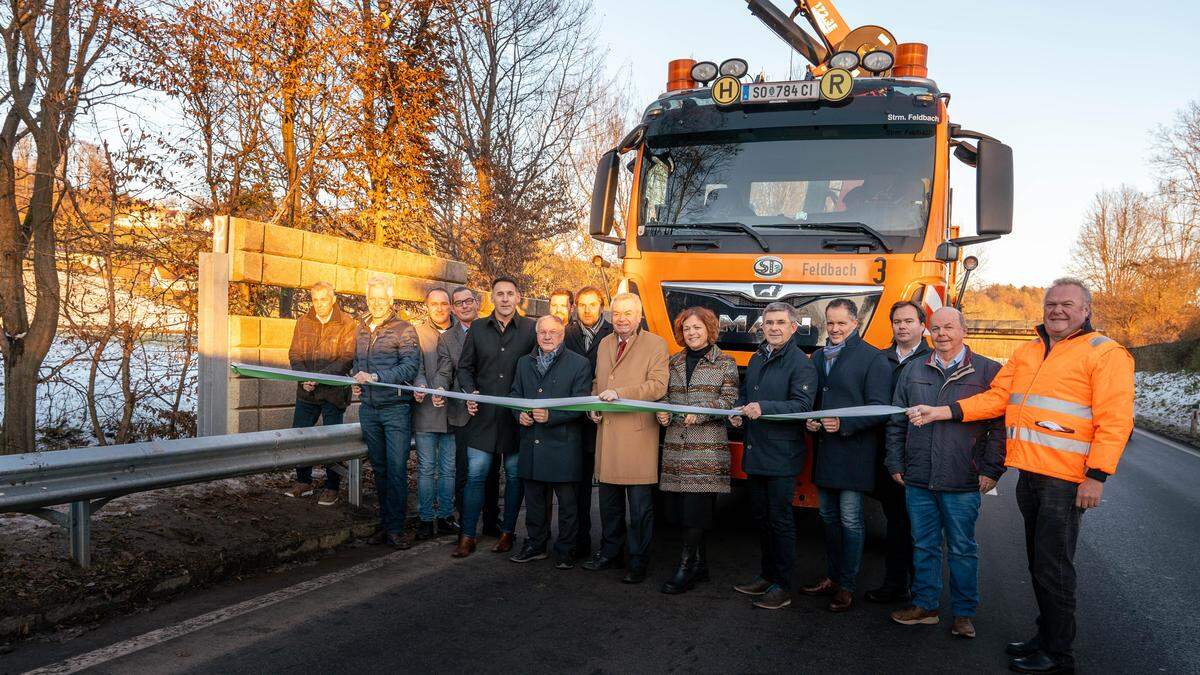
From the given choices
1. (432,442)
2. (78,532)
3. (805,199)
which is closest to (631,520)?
(432,442)

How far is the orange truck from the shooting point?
594 centimetres

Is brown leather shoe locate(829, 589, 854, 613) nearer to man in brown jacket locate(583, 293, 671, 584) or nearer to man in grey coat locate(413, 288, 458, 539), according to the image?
man in brown jacket locate(583, 293, 671, 584)

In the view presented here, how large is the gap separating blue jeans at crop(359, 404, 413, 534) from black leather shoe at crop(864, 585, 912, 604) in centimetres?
325

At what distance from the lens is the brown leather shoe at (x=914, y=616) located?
179 inches

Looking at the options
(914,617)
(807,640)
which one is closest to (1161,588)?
(914,617)

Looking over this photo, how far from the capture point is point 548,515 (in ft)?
19.1

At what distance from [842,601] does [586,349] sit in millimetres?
2656

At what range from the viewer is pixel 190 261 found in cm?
774

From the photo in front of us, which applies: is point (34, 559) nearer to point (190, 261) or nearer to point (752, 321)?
point (190, 261)

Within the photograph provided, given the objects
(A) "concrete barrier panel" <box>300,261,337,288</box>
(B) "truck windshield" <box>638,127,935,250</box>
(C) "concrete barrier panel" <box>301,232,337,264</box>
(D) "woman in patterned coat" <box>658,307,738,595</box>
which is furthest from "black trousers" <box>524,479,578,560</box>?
(C) "concrete barrier panel" <box>301,232,337,264</box>

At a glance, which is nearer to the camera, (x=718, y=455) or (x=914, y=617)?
(x=914, y=617)

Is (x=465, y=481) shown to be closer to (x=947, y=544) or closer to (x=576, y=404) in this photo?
(x=576, y=404)

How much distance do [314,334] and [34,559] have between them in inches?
111

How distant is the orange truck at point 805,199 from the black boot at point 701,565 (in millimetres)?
Result: 663
